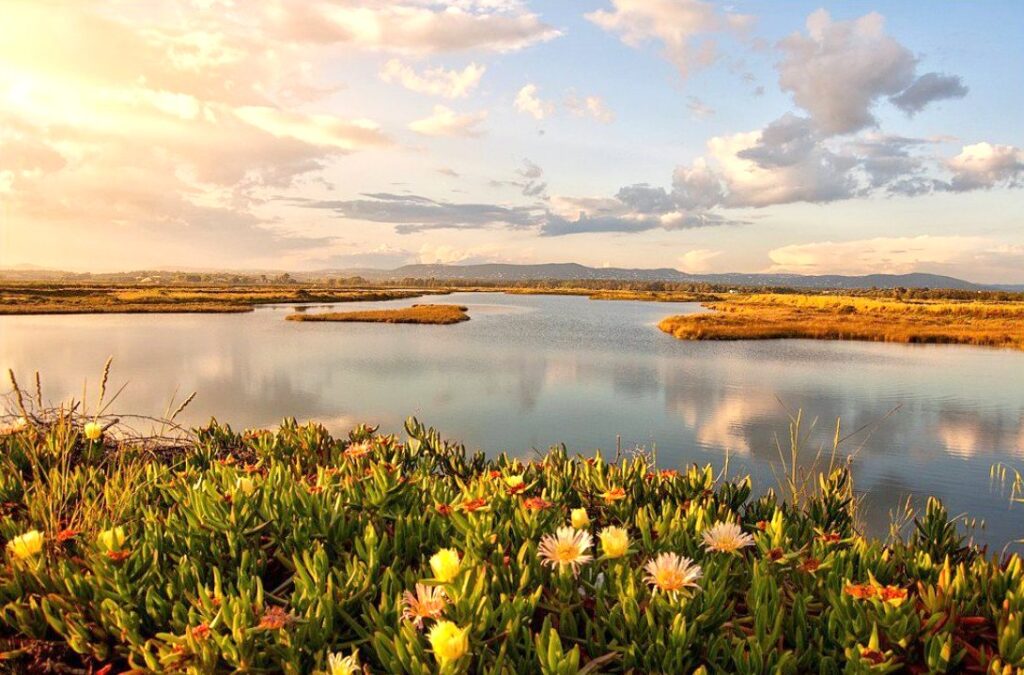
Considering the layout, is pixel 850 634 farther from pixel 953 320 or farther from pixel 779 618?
pixel 953 320

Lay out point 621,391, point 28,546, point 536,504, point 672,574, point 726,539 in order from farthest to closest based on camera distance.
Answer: point 621,391
point 536,504
point 28,546
point 726,539
point 672,574

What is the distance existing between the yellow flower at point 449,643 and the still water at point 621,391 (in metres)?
6.14

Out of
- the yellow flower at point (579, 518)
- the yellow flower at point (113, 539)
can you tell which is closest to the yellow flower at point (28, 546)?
the yellow flower at point (113, 539)

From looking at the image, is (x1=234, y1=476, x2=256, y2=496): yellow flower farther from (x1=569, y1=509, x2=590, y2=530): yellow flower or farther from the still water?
the still water

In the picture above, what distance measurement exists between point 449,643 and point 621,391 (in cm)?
2051

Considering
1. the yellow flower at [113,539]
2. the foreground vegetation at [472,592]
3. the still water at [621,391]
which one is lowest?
the still water at [621,391]

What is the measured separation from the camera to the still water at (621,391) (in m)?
14.1

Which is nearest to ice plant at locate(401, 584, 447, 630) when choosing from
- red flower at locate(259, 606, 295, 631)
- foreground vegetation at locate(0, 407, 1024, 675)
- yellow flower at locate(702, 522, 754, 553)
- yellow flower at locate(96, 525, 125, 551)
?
foreground vegetation at locate(0, 407, 1024, 675)

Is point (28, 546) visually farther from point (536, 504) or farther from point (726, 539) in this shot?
point (726, 539)

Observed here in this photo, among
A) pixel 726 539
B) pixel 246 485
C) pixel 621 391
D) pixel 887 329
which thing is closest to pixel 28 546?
pixel 246 485

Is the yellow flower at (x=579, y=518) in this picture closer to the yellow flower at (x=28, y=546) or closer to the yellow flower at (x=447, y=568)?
the yellow flower at (x=447, y=568)

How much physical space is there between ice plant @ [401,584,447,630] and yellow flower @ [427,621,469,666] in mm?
254

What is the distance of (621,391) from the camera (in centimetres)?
2169

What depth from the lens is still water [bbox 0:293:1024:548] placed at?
1415cm
